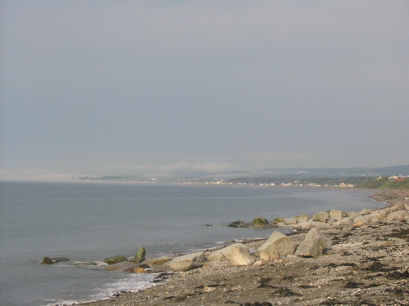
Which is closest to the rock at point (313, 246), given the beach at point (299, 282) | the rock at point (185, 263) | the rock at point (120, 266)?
the beach at point (299, 282)

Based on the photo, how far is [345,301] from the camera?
11867 mm

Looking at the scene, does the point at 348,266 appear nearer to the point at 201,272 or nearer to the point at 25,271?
the point at 201,272

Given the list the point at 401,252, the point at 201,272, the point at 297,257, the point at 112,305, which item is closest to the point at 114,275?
the point at 201,272

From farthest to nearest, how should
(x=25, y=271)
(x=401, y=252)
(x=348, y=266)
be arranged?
(x=25, y=271) < (x=401, y=252) < (x=348, y=266)

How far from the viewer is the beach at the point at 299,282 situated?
12.8 metres

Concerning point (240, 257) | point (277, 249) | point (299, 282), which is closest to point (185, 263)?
point (240, 257)

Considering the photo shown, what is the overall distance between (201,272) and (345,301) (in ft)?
37.0

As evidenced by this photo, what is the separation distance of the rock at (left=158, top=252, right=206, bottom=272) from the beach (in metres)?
0.67

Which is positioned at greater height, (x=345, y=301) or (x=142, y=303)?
(x=345, y=301)

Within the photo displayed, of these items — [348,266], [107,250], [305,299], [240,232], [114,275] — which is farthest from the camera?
[240,232]

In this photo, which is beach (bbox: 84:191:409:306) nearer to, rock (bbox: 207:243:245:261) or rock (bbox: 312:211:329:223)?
rock (bbox: 207:243:245:261)

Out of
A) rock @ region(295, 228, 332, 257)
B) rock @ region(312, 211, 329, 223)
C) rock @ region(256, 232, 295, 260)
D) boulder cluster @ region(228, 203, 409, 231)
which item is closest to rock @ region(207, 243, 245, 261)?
rock @ region(256, 232, 295, 260)

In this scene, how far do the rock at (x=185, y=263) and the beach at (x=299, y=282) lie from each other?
26.5 inches

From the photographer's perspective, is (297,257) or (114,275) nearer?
(297,257)
